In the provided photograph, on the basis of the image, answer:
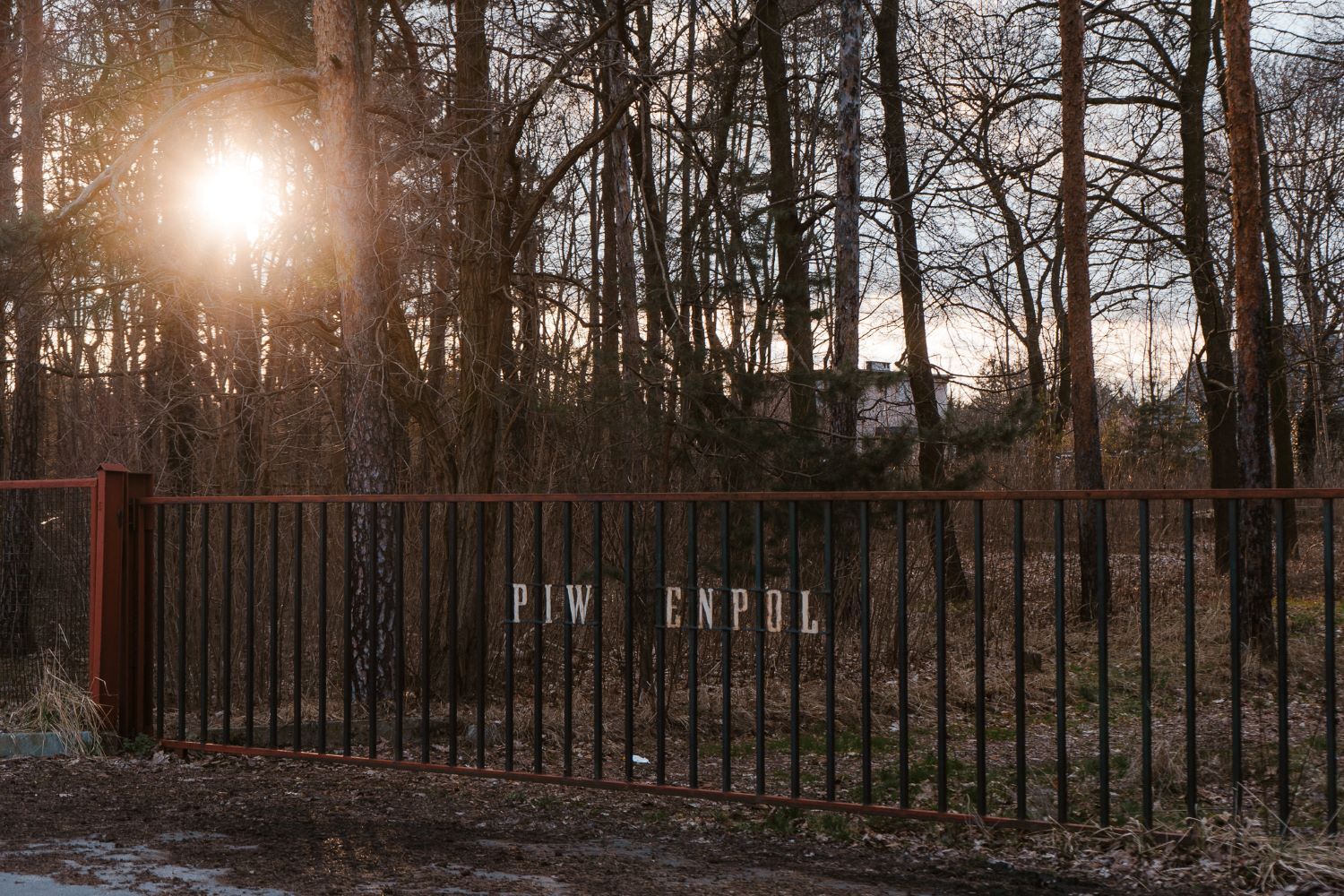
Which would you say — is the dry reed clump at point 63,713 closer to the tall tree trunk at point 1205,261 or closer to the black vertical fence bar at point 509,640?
the black vertical fence bar at point 509,640

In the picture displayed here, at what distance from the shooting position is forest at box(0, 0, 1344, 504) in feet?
38.2

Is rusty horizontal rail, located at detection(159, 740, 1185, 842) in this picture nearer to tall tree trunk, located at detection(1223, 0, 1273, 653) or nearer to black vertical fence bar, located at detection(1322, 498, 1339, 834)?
black vertical fence bar, located at detection(1322, 498, 1339, 834)

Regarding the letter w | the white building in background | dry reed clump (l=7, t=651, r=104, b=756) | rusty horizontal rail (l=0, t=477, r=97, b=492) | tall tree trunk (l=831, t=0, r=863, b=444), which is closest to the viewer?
the letter w

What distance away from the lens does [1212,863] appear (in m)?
5.27

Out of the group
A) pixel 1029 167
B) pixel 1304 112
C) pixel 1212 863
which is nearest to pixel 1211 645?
pixel 1029 167

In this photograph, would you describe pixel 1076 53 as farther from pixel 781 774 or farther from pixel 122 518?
pixel 122 518

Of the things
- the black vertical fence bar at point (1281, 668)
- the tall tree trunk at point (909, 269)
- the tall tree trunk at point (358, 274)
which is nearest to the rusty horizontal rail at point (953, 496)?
the black vertical fence bar at point (1281, 668)

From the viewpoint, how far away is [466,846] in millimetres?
5840

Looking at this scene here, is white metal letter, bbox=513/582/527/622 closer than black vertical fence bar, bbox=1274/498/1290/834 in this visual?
No

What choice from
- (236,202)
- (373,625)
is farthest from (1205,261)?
(373,625)

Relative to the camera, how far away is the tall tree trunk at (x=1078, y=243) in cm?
1576

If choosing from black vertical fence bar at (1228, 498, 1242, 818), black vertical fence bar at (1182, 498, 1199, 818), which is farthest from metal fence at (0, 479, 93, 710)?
black vertical fence bar at (1228, 498, 1242, 818)

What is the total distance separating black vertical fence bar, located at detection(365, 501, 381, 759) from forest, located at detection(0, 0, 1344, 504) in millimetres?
941

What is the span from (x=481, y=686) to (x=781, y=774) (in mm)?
3265
